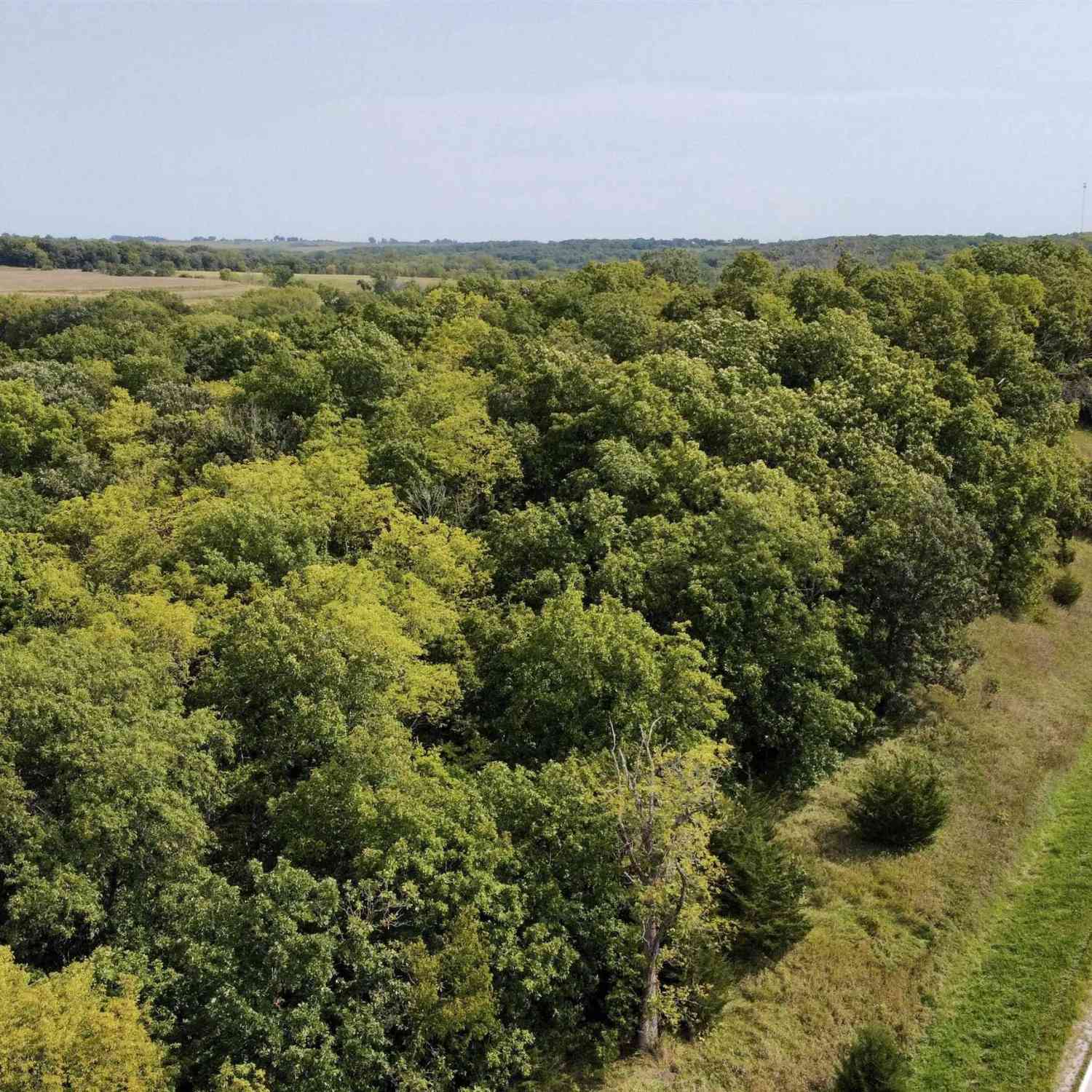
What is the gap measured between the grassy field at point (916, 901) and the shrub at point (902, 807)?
759mm

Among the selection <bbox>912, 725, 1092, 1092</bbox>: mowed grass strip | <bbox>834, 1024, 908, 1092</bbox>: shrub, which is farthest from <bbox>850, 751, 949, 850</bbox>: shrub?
<bbox>834, 1024, 908, 1092</bbox>: shrub

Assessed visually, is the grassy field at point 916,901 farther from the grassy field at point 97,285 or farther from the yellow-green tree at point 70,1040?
the grassy field at point 97,285

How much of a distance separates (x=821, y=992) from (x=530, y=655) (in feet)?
49.4

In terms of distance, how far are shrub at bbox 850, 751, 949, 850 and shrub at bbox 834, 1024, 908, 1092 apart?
10916 millimetres

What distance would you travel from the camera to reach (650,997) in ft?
83.5

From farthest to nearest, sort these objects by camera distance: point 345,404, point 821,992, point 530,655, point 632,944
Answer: point 345,404, point 530,655, point 821,992, point 632,944

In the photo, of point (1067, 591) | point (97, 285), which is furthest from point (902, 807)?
point (97, 285)

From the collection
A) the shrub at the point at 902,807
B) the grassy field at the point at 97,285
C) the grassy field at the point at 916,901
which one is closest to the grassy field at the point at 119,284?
the grassy field at the point at 97,285

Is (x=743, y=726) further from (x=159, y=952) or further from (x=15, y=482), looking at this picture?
(x=15, y=482)

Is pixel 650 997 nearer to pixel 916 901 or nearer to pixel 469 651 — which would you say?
pixel 916 901

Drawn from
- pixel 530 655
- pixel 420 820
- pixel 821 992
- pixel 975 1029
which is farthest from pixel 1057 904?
pixel 420 820

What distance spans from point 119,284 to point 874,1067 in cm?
12921

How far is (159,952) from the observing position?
23.1 meters

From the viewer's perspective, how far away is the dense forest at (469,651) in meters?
22.1
